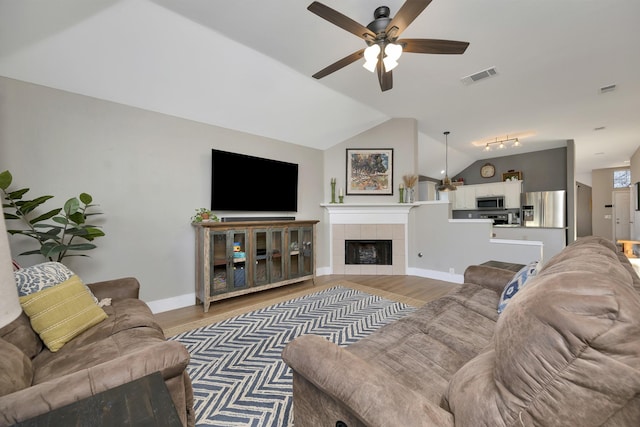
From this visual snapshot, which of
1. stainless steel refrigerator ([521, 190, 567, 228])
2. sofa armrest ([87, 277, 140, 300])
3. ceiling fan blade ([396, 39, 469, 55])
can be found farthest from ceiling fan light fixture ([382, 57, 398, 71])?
stainless steel refrigerator ([521, 190, 567, 228])

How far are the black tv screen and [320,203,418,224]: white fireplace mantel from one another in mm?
816

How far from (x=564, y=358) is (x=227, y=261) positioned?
3040 millimetres

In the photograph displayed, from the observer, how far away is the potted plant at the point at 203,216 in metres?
3.13

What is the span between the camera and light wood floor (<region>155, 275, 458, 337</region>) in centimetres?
269

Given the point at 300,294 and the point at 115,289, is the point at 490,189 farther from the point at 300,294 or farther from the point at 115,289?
the point at 115,289

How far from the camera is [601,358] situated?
51 cm

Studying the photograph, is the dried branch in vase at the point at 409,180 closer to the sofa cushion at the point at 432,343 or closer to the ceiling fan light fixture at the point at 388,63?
the ceiling fan light fixture at the point at 388,63

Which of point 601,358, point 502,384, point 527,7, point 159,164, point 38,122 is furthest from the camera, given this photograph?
Answer: point 159,164

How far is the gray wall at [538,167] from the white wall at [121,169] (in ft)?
22.7

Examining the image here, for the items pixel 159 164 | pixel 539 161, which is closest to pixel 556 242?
pixel 539 161

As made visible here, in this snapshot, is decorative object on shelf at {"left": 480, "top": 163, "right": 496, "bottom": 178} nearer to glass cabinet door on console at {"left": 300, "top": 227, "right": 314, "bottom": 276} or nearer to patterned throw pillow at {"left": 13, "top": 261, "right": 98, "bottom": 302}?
glass cabinet door on console at {"left": 300, "top": 227, "right": 314, "bottom": 276}

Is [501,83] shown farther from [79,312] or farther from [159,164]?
[79,312]

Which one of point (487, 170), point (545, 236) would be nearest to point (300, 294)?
point (545, 236)

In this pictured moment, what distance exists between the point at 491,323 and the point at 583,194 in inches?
472
